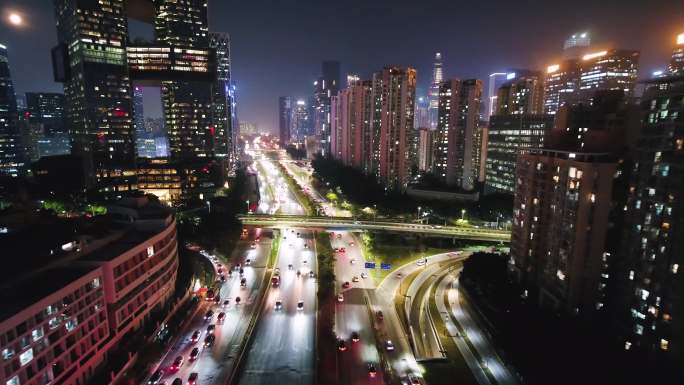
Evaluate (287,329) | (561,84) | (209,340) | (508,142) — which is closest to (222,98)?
(508,142)

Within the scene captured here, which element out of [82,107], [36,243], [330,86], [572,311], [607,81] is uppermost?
[330,86]

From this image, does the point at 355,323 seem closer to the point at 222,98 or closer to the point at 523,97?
the point at 523,97

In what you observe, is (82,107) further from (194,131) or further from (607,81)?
(607,81)

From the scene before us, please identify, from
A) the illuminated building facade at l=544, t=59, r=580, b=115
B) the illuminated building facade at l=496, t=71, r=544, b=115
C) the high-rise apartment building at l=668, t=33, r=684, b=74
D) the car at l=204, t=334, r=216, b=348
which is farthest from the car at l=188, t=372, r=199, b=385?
the illuminated building facade at l=544, t=59, r=580, b=115

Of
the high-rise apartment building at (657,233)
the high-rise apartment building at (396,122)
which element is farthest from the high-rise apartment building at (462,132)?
the high-rise apartment building at (657,233)

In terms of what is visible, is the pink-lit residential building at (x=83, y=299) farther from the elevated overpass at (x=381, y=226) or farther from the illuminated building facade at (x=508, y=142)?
the illuminated building facade at (x=508, y=142)

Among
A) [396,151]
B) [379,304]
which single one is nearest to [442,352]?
[379,304]
